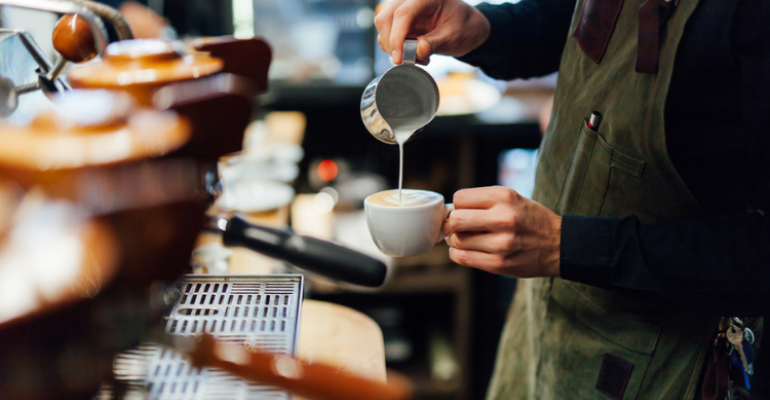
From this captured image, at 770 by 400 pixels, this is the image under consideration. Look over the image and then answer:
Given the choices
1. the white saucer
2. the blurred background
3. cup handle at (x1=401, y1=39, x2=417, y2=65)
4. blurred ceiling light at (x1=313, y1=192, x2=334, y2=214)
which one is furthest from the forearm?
blurred ceiling light at (x1=313, y1=192, x2=334, y2=214)

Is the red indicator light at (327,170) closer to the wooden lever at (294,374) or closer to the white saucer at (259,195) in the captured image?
the white saucer at (259,195)

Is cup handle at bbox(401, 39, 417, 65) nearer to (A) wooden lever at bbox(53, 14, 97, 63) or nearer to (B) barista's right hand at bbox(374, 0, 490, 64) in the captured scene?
(B) barista's right hand at bbox(374, 0, 490, 64)

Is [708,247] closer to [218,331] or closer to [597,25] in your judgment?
[597,25]

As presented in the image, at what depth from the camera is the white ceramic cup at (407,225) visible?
0.79 meters

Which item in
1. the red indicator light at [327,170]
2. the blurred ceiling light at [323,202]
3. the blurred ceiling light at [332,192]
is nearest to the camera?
the blurred ceiling light at [323,202]

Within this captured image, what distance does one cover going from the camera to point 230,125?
48 cm

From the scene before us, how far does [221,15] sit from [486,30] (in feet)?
6.70

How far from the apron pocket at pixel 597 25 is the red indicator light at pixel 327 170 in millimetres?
1617

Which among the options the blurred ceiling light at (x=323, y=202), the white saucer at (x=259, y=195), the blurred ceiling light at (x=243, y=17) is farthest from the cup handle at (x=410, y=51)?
the blurred ceiling light at (x=243, y=17)

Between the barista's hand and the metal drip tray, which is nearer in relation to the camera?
the metal drip tray

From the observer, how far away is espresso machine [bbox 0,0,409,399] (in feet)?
1.14

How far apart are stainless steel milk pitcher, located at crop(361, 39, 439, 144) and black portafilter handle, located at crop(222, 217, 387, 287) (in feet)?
1.05

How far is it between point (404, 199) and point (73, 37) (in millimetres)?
498

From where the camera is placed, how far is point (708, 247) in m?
0.78
